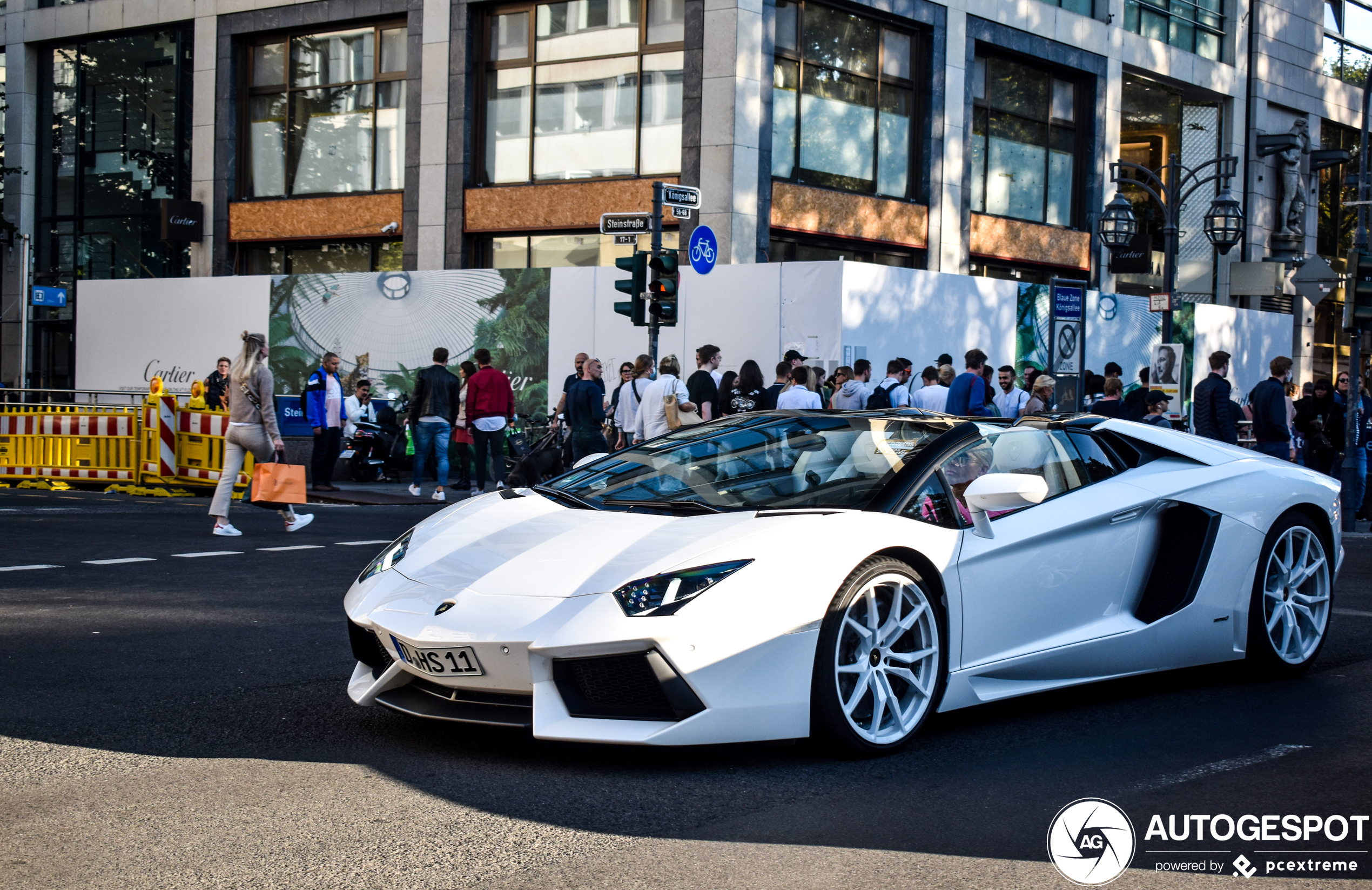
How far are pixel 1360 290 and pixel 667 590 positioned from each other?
1413 centimetres

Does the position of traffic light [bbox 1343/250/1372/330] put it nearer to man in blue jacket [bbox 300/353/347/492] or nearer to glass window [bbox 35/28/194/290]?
man in blue jacket [bbox 300/353/347/492]

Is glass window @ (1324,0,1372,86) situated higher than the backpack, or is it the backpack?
glass window @ (1324,0,1372,86)

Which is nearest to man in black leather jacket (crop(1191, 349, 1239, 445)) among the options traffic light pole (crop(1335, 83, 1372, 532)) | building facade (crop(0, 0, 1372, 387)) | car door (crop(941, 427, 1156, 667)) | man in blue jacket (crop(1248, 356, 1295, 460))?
man in blue jacket (crop(1248, 356, 1295, 460))

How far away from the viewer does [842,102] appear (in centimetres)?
2542

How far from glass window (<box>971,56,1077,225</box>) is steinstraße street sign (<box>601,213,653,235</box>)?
1270 centimetres

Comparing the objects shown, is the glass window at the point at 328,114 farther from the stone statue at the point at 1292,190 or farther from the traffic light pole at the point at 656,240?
the stone statue at the point at 1292,190

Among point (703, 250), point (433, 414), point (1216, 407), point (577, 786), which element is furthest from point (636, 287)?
point (577, 786)

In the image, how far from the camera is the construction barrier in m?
17.7

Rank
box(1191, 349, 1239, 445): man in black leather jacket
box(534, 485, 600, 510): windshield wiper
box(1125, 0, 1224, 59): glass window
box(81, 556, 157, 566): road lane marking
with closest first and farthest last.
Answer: box(534, 485, 600, 510): windshield wiper → box(81, 556, 157, 566): road lane marking → box(1191, 349, 1239, 445): man in black leather jacket → box(1125, 0, 1224, 59): glass window

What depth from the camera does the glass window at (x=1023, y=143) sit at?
2802 centimetres

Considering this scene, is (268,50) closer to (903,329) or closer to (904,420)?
(903,329)

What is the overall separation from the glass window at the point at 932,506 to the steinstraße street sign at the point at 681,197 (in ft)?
37.5

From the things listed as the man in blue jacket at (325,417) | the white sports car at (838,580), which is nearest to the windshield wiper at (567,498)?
the white sports car at (838,580)

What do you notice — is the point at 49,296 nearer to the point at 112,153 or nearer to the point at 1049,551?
the point at 112,153
